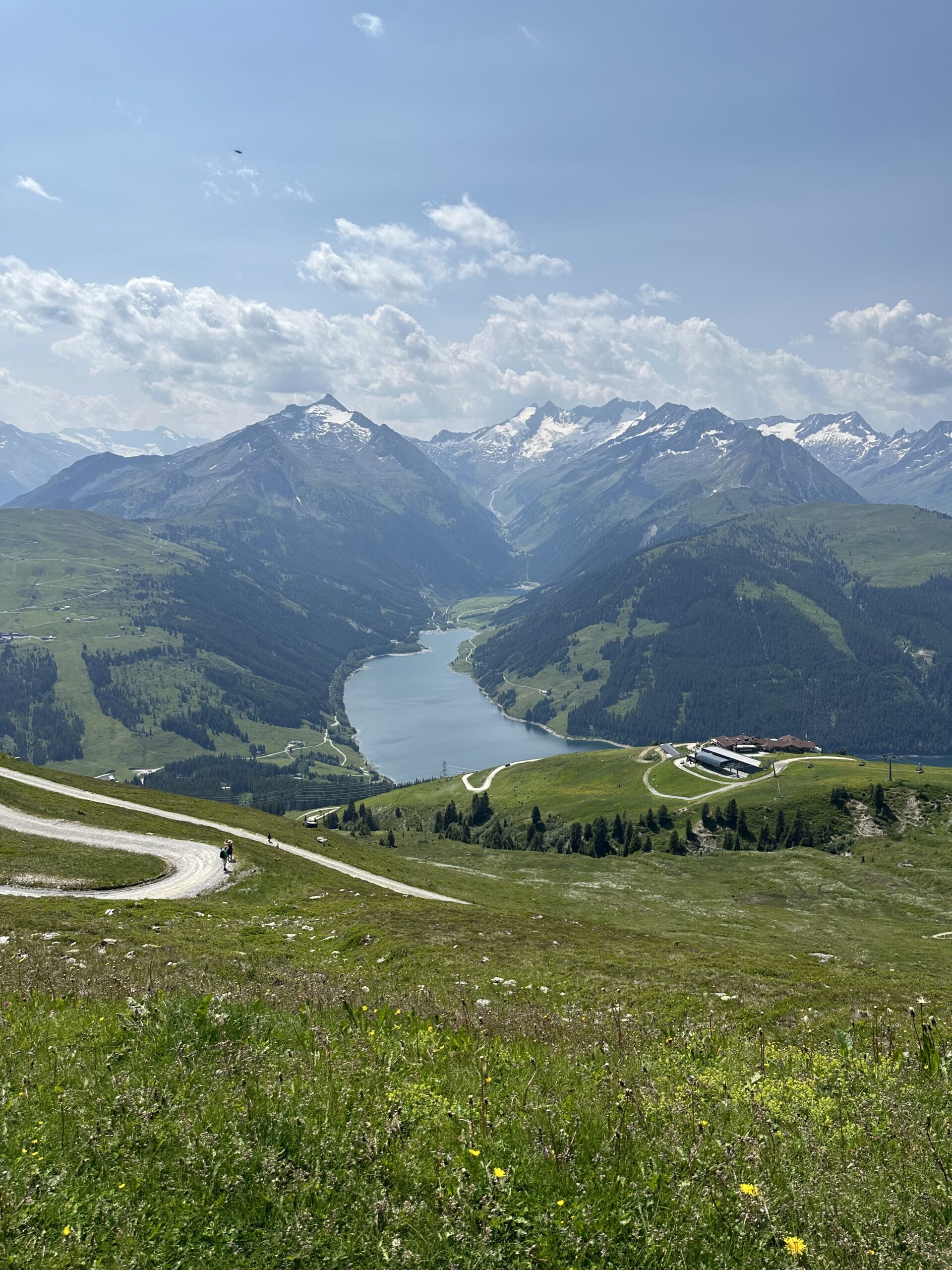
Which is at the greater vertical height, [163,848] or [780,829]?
[163,848]

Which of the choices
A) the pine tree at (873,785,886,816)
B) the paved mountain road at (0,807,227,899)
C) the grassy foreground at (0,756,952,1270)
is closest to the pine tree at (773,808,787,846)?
the pine tree at (873,785,886,816)

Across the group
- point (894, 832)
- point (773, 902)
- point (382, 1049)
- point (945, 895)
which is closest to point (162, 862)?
point (382, 1049)

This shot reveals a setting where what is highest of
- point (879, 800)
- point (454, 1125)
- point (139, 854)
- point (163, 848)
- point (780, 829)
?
point (454, 1125)

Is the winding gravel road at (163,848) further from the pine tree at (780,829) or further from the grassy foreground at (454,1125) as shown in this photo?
the pine tree at (780,829)

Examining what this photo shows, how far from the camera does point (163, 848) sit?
190ft

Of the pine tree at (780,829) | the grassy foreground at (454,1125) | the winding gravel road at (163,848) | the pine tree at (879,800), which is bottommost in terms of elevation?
the pine tree at (780,829)

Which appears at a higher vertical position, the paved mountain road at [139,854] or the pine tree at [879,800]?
the paved mountain road at [139,854]

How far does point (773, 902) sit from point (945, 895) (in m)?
24.0

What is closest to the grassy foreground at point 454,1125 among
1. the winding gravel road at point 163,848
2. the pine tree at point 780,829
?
the winding gravel road at point 163,848

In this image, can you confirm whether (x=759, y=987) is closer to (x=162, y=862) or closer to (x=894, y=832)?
(x=162, y=862)

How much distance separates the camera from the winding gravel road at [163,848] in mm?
47875

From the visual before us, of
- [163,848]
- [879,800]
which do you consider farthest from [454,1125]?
[879,800]

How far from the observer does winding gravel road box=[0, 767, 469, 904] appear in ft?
157

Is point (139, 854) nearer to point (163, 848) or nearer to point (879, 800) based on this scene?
point (163, 848)
